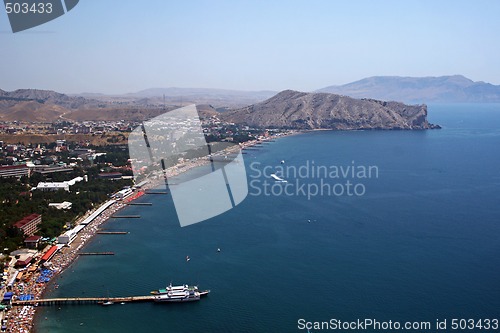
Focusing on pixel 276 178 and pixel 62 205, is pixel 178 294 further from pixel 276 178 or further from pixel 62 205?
pixel 276 178

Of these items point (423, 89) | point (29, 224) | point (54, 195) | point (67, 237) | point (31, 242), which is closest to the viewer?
point (31, 242)

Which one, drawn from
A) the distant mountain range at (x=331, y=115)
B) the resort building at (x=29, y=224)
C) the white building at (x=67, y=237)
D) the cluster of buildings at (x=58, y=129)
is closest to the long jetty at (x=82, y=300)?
the white building at (x=67, y=237)

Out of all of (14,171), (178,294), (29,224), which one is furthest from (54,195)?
(178,294)

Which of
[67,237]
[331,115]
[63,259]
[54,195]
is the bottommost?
[331,115]

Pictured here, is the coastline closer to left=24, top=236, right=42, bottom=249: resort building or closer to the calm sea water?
the calm sea water

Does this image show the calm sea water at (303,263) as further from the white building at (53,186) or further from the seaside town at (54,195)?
the white building at (53,186)

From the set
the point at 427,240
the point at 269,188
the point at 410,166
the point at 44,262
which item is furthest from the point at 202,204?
the point at 410,166
